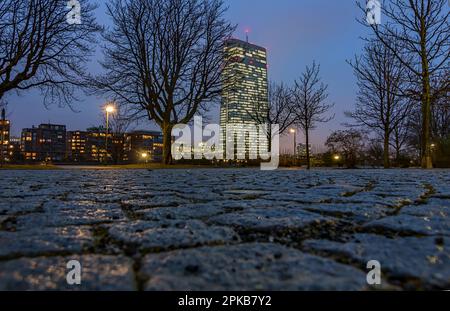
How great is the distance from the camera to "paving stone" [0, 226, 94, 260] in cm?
123

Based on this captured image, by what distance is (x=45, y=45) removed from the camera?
526 inches

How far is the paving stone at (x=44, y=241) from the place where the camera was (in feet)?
4.02

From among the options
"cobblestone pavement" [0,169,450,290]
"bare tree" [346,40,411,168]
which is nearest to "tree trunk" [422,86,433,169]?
"bare tree" [346,40,411,168]

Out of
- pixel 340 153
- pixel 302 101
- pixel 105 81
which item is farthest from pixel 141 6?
pixel 340 153

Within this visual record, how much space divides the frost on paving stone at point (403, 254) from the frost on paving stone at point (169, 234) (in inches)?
17.3

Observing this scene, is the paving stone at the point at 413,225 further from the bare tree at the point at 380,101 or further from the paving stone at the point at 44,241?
the bare tree at the point at 380,101

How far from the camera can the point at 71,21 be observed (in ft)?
45.0

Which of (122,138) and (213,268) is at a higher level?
(122,138)

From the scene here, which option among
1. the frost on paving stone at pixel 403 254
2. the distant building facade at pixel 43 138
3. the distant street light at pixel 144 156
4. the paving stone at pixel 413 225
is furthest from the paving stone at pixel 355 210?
the distant building facade at pixel 43 138

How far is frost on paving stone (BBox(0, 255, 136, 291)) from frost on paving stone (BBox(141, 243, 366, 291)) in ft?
0.27

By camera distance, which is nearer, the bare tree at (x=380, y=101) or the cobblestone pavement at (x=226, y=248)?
the cobblestone pavement at (x=226, y=248)
